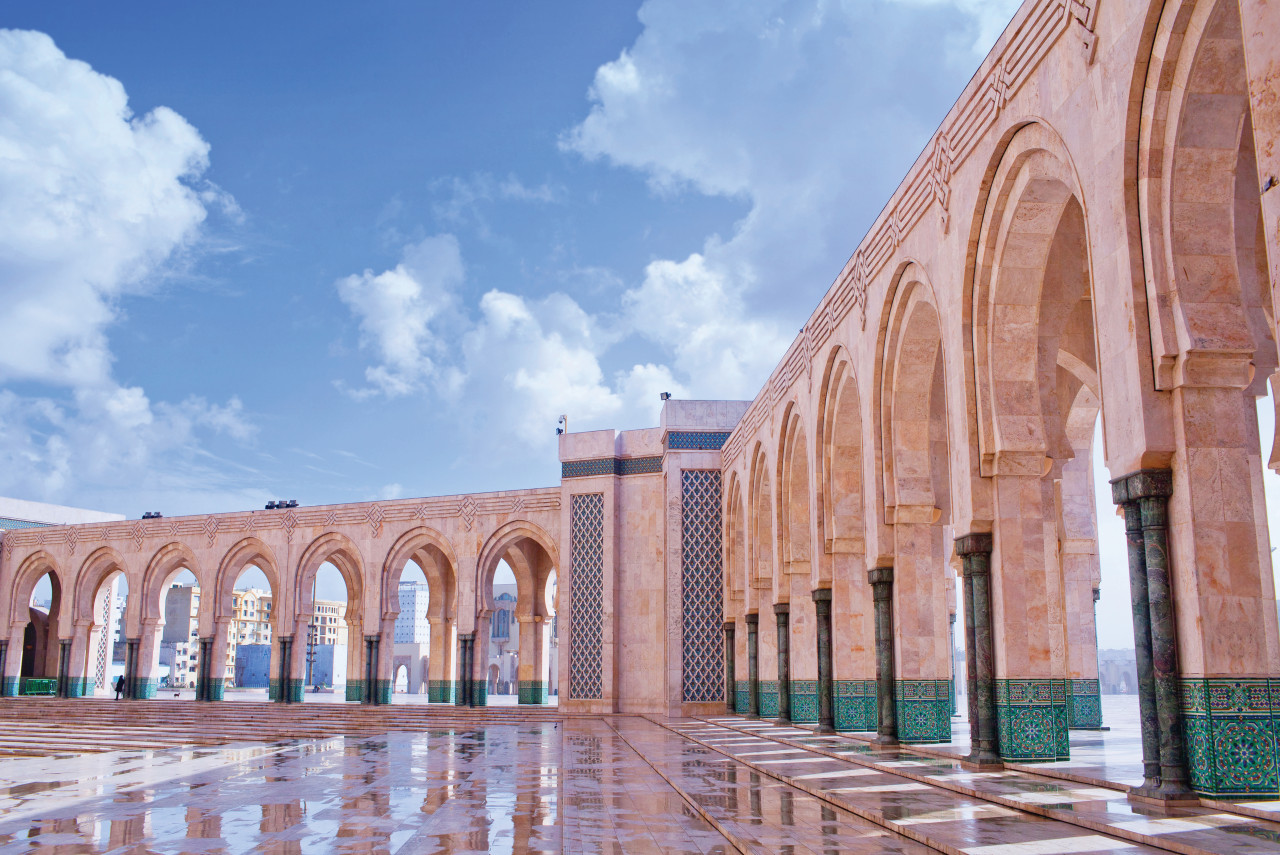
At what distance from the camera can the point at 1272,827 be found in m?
3.79

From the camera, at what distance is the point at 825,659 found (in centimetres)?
1023

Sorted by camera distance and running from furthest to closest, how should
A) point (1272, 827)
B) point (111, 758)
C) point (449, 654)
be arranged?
point (449, 654) < point (111, 758) < point (1272, 827)

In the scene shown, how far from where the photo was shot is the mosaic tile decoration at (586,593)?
16.8 m

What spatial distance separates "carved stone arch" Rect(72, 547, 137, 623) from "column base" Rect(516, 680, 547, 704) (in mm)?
8958

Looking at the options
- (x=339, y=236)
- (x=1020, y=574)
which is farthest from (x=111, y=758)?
(x=339, y=236)

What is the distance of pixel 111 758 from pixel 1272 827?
9931 mm

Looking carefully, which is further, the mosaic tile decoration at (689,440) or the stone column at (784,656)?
the mosaic tile decoration at (689,440)

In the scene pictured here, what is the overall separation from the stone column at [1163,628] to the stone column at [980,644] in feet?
6.79

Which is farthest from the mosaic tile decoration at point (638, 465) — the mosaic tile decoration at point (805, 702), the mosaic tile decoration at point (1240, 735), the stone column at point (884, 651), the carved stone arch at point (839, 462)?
the mosaic tile decoration at point (1240, 735)

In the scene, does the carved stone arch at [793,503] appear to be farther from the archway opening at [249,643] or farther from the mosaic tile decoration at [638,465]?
the archway opening at [249,643]

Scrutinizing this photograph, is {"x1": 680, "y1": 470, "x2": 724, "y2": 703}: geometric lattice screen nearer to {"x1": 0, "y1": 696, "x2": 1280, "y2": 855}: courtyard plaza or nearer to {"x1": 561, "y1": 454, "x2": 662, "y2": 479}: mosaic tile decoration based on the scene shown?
{"x1": 561, "y1": 454, "x2": 662, "y2": 479}: mosaic tile decoration

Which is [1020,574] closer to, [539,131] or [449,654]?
[449,654]

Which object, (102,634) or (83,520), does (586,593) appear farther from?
(83,520)

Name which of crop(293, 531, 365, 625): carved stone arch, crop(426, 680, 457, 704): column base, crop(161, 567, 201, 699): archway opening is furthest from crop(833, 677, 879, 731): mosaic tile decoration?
crop(161, 567, 201, 699): archway opening
